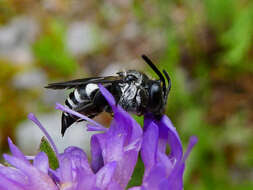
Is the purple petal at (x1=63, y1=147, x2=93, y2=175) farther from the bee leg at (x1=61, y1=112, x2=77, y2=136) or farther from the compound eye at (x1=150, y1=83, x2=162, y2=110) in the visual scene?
the compound eye at (x1=150, y1=83, x2=162, y2=110)

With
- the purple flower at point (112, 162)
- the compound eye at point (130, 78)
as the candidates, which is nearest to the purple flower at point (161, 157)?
the purple flower at point (112, 162)

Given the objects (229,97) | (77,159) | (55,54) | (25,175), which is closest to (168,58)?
(229,97)

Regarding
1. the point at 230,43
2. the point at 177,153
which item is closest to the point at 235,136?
the point at 230,43

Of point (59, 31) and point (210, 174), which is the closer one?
point (210, 174)

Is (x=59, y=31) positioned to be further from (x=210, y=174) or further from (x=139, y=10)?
(x=210, y=174)

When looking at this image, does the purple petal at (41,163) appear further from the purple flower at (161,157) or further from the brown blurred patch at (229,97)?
the brown blurred patch at (229,97)

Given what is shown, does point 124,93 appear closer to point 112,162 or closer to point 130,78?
point 130,78

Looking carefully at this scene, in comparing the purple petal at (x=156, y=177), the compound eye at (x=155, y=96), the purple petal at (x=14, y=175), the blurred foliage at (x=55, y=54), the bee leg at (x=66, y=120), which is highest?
the blurred foliage at (x=55, y=54)
